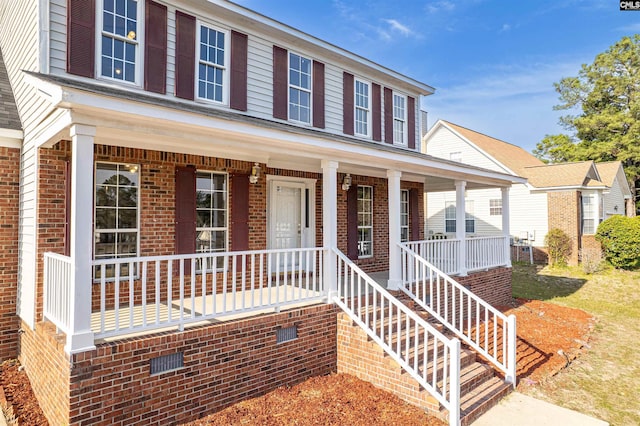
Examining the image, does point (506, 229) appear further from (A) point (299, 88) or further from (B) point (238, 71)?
(B) point (238, 71)

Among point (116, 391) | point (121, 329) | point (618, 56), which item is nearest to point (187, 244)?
point (121, 329)

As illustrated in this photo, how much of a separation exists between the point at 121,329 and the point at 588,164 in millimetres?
21379

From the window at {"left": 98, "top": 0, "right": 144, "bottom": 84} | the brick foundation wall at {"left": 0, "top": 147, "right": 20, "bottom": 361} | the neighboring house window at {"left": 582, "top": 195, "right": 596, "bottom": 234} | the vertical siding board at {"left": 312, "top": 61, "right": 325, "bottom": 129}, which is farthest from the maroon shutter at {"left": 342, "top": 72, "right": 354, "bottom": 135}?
the neighboring house window at {"left": 582, "top": 195, "right": 596, "bottom": 234}

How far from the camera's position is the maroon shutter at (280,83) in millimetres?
8371

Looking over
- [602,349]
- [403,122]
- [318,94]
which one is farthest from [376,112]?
[602,349]

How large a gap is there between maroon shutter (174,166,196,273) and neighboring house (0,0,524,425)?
0.03m

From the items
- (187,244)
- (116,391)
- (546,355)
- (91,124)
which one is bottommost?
(546,355)

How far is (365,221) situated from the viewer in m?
10.2

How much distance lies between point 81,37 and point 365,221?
23.6 feet

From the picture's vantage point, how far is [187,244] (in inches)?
265

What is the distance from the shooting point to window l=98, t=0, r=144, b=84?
6.16m

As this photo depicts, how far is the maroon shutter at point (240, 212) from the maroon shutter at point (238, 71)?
153cm

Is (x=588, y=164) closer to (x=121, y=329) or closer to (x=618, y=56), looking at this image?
(x=618, y=56)

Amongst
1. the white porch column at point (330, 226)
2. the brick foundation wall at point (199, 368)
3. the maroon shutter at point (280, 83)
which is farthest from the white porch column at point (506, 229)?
the brick foundation wall at point (199, 368)
